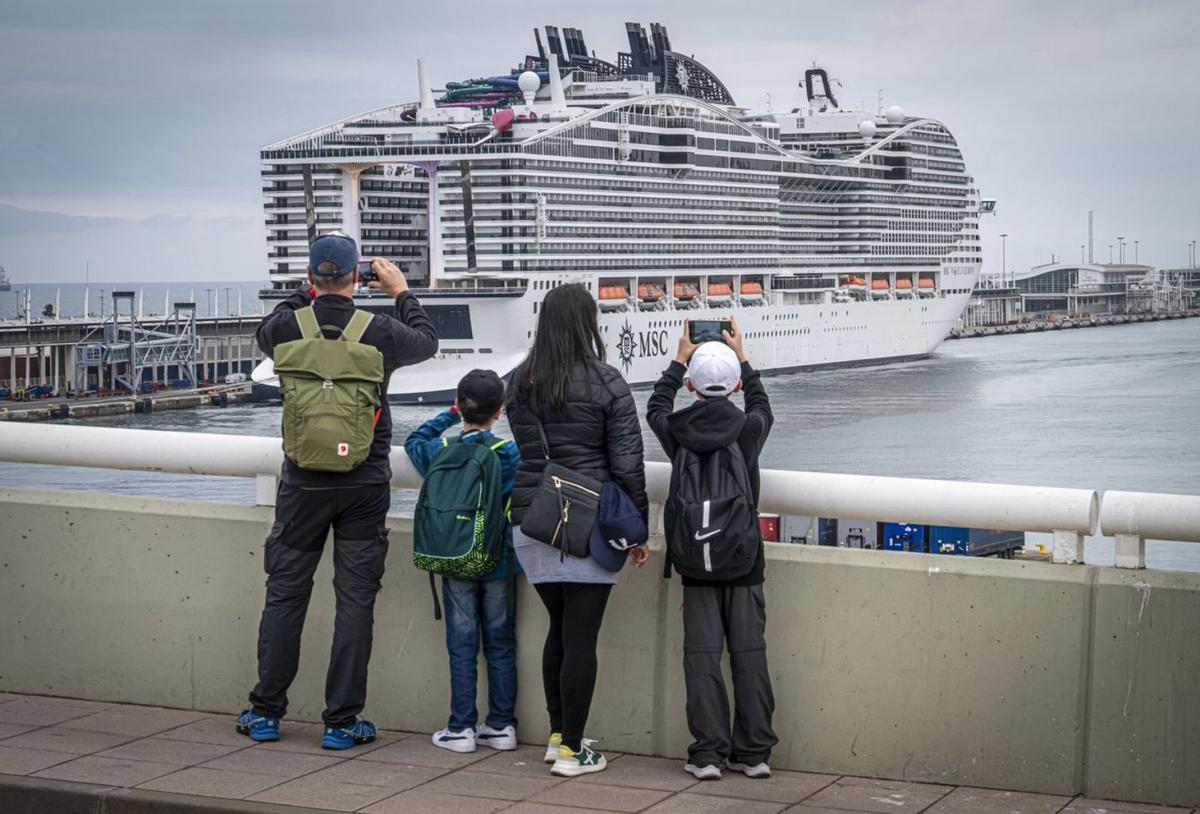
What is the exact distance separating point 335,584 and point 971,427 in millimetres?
47351

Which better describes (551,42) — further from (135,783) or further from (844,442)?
(135,783)

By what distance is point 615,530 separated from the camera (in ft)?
14.2

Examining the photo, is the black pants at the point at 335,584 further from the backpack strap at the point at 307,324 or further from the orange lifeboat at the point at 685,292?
the orange lifeboat at the point at 685,292

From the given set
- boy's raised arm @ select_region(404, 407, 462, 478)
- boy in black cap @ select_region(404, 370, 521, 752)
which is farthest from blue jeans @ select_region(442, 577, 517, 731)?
boy's raised arm @ select_region(404, 407, 462, 478)

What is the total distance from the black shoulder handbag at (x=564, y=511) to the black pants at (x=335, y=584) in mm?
476

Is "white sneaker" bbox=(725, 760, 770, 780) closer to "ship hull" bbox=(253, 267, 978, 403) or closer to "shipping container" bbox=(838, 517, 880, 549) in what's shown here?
"shipping container" bbox=(838, 517, 880, 549)

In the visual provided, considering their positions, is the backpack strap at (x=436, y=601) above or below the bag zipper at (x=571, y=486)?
below

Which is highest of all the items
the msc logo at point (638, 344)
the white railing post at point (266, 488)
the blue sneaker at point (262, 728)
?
the white railing post at point (266, 488)

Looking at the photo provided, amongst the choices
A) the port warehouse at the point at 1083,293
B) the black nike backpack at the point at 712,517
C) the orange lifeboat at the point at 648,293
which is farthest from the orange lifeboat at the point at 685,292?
the port warehouse at the point at 1083,293

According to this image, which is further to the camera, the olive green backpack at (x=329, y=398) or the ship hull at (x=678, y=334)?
the ship hull at (x=678, y=334)

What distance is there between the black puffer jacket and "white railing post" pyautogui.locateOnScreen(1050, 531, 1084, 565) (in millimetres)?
996

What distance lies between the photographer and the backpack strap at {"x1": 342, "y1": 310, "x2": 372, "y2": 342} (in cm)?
457

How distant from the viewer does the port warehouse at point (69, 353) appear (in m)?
65.7

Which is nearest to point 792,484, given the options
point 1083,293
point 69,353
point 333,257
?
point 333,257
